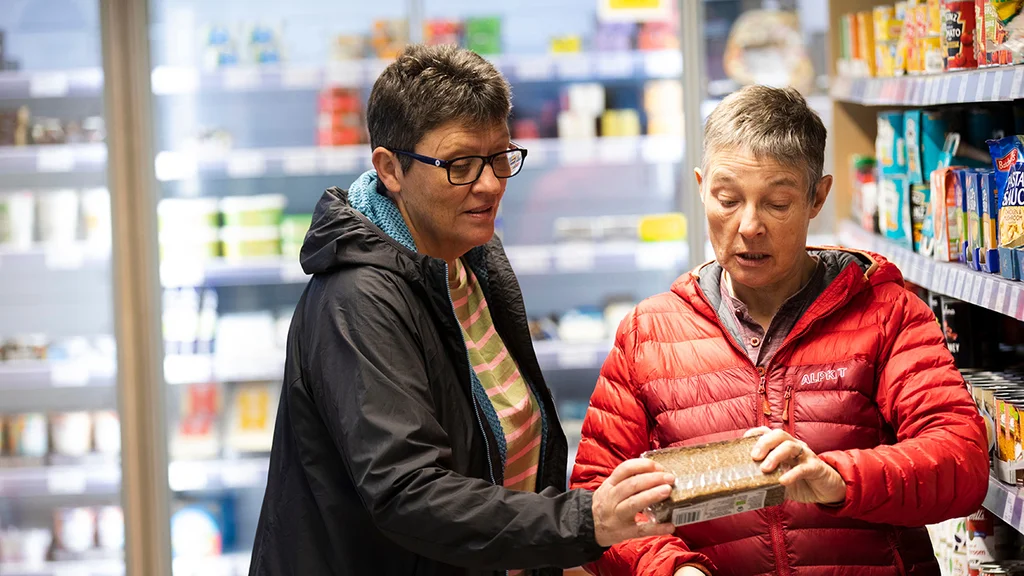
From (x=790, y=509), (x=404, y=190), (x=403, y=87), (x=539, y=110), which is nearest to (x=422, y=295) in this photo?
(x=404, y=190)

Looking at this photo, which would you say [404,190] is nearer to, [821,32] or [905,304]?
[905,304]

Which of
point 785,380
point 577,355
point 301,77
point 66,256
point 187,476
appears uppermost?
point 301,77

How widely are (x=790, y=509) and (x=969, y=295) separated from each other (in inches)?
26.1

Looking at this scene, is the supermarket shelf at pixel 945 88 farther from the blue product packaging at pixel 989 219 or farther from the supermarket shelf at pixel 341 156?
the supermarket shelf at pixel 341 156

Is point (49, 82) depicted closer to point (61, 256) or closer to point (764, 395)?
point (61, 256)

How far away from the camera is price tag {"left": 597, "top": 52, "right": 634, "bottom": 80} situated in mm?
3969

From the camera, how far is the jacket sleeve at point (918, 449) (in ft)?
4.54

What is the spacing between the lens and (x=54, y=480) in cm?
391

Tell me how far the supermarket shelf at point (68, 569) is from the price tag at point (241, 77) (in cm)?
183

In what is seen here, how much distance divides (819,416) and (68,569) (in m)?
3.40

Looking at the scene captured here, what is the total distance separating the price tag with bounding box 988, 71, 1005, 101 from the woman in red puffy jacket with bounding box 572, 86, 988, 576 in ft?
1.18

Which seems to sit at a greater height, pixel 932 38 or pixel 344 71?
pixel 344 71

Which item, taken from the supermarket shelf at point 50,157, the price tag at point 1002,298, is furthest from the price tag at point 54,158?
the price tag at point 1002,298

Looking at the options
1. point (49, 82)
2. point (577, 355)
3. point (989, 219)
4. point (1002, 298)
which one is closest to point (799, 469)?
point (1002, 298)
